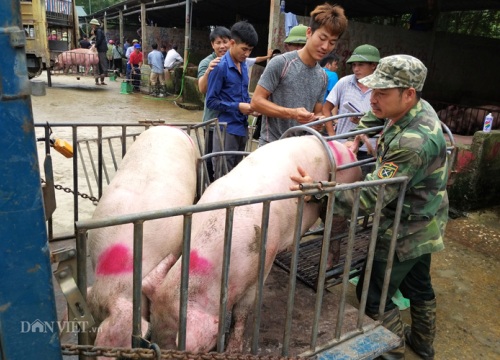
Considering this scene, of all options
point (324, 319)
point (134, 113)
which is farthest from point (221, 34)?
point (134, 113)

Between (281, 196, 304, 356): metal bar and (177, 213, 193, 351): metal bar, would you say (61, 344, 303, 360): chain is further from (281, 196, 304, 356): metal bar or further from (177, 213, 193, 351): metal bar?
(281, 196, 304, 356): metal bar

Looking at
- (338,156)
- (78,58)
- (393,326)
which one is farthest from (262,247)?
(78,58)

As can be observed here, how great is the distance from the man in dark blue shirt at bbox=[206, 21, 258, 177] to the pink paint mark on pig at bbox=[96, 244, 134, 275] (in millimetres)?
1694

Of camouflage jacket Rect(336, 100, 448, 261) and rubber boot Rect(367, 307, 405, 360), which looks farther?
rubber boot Rect(367, 307, 405, 360)

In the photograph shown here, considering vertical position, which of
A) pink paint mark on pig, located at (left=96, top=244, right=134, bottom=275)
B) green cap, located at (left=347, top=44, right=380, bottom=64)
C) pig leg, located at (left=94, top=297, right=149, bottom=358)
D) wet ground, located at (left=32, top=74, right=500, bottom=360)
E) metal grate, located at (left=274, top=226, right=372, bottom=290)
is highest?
green cap, located at (left=347, top=44, right=380, bottom=64)

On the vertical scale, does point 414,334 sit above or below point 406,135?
below

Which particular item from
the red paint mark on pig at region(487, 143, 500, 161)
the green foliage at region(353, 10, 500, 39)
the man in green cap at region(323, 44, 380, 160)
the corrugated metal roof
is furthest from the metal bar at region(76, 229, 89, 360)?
the green foliage at region(353, 10, 500, 39)

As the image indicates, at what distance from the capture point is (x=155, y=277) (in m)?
1.88

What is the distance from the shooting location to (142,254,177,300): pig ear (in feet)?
6.06

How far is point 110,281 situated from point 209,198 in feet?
1.96

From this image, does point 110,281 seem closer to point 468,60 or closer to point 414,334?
point 414,334

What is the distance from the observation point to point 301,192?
6.08 feet

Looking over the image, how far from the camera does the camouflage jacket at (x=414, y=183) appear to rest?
2.19 metres

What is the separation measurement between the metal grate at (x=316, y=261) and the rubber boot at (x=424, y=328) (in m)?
0.45
